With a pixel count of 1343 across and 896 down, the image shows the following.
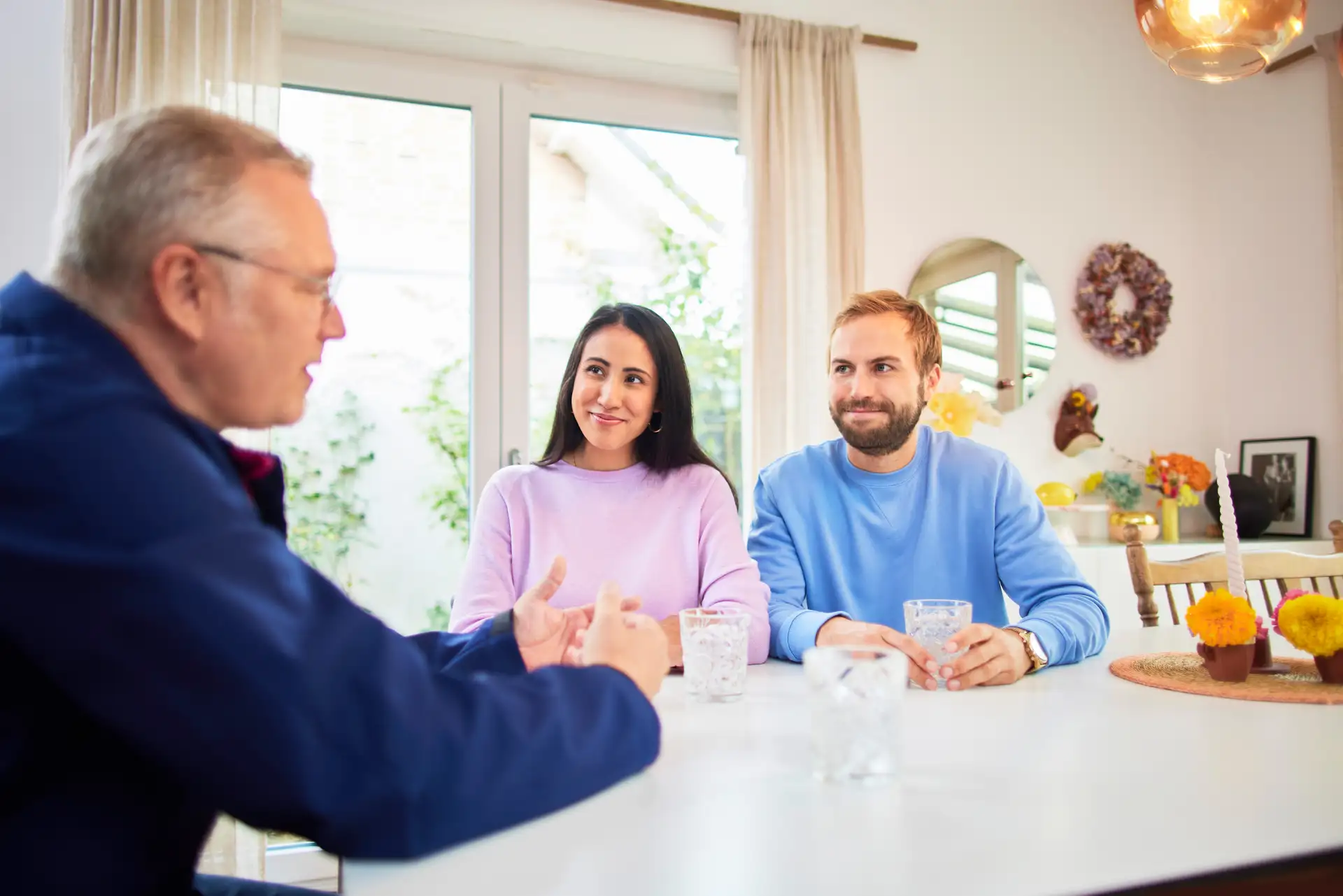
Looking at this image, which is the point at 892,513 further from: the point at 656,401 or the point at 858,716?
the point at 858,716

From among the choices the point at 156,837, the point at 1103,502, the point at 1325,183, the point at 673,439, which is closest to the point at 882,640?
the point at 673,439

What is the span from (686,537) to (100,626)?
1344 millimetres

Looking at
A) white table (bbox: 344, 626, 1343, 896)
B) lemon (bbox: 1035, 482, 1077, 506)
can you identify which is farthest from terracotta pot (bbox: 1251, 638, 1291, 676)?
lemon (bbox: 1035, 482, 1077, 506)

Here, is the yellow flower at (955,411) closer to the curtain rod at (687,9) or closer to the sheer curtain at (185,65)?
the curtain rod at (687,9)

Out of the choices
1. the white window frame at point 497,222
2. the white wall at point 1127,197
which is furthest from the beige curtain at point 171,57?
the white wall at point 1127,197

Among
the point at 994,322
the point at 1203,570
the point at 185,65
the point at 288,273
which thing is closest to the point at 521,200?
the point at 185,65

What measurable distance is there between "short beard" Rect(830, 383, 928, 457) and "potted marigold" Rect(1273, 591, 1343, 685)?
77 cm

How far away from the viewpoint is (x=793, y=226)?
3.29 metres

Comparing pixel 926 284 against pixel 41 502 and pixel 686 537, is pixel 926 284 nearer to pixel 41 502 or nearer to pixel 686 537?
pixel 686 537

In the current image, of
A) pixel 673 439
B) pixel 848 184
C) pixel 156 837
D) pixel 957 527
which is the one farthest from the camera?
pixel 848 184

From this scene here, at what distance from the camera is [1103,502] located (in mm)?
3713

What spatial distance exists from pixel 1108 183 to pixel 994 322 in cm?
84

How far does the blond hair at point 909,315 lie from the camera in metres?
1.96

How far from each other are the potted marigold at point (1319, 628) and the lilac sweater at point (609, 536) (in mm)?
825
